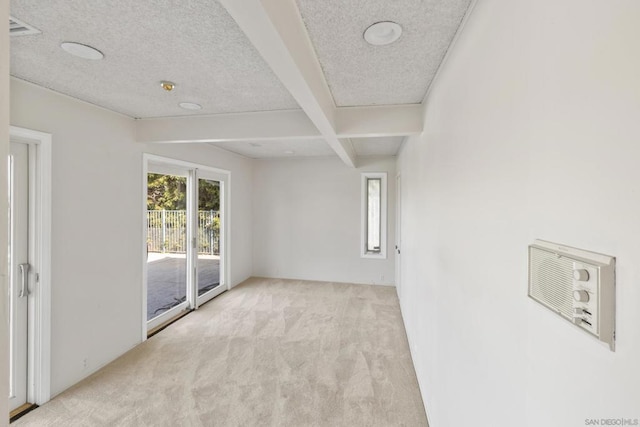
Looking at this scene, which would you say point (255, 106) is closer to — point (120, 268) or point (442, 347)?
point (120, 268)

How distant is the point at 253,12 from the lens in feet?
3.08

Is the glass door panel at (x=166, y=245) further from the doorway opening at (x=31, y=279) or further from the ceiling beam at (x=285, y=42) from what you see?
the ceiling beam at (x=285, y=42)

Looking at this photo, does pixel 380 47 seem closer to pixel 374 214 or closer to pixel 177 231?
pixel 177 231

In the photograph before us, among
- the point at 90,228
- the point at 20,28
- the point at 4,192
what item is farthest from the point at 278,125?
the point at 4,192

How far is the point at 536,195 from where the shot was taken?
2.43 ft

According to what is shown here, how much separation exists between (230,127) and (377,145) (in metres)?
2.26

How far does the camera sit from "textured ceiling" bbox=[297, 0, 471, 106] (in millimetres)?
1176

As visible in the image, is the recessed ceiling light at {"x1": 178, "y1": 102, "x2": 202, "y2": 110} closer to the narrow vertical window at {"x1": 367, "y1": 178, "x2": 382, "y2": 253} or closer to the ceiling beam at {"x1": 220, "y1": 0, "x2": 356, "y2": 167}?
the ceiling beam at {"x1": 220, "y1": 0, "x2": 356, "y2": 167}

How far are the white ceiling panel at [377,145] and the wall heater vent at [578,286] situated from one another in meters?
3.18

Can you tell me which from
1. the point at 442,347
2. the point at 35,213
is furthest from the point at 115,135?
the point at 442,347

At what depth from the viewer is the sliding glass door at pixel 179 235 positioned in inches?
140

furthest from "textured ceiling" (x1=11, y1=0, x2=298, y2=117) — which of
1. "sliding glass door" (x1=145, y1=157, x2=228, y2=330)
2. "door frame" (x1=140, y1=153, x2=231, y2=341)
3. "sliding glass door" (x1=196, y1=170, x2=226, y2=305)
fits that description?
"sliding glass door" (x1=196, y1=170, x2=226, y2=305)

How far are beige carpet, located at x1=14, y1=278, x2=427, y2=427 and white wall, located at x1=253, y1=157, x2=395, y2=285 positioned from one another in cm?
151

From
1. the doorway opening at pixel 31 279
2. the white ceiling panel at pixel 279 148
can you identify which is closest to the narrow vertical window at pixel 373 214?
the white ceiling panel at pixel 279 148
